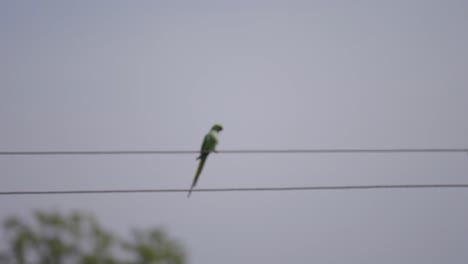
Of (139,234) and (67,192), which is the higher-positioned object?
(139,234)

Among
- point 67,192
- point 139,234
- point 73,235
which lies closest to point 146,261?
point 139,234

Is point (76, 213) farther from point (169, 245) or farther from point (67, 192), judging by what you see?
point (67, 192)

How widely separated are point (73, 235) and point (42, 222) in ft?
5.16

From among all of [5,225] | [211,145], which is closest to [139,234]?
[5,225]

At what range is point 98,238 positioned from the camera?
2470cm

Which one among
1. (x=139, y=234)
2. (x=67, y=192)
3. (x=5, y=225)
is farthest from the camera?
(x=139, y=234)

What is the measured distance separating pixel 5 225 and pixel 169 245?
23.1 ft

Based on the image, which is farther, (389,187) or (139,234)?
(139,234)

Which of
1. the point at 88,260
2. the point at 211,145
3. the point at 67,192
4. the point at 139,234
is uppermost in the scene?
the point at 139,234

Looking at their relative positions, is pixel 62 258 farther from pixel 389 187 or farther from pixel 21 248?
pixel 389 187

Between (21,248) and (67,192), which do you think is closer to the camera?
(67,192)

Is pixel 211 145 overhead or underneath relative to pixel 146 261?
underneath

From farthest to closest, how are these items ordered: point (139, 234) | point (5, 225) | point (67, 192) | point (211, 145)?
1. point (139, 234)
2. point (5, 225)
3. point (211, 145)
4. point (67, 192)

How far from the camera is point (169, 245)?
26.1 metres
